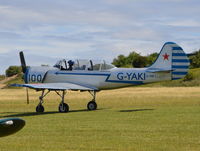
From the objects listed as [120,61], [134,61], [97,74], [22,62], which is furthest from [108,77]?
[120,61]

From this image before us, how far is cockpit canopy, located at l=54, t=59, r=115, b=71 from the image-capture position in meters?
24.4

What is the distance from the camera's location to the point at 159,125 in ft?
47.9

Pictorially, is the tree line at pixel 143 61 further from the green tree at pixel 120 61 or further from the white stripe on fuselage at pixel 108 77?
the white stripe on fuselage at pixel 108 77

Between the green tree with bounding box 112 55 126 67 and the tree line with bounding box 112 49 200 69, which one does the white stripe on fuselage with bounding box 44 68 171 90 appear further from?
the green tree with bounding box 112 55 126 67

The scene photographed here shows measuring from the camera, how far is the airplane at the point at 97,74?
2320 cm

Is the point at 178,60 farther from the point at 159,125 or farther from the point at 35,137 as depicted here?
the point at 35,137

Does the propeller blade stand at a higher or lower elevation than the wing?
higher

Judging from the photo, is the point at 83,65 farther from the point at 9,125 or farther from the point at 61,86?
the point at 9,125

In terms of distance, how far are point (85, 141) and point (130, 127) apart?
3.04 metres

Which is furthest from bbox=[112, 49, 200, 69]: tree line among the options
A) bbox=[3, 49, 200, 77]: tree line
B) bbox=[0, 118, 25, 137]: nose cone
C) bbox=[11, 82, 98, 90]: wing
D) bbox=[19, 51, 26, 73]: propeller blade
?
bbox=[0, 118, 25, 137]: nose cone

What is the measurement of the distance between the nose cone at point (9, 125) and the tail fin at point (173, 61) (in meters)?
17.4

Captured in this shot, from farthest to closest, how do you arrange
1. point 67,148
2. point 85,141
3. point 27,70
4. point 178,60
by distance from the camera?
point 27,70, point 178,60, point 85,141, point 67,148

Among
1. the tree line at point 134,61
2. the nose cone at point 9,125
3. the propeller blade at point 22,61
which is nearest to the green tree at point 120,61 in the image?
the tree line at point 134,61

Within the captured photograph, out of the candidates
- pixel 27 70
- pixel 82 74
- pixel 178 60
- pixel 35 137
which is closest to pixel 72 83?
pixel 82 74
